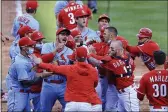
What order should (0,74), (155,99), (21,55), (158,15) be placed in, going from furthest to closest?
(158,15) < (0,74) < (21,55) < (155,99)

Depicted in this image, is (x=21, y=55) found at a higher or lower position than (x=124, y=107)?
higher

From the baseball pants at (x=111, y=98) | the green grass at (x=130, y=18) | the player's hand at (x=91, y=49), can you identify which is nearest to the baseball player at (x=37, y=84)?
the player's hand at (x=91, y=49)

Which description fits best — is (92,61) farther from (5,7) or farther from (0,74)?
(5,7)

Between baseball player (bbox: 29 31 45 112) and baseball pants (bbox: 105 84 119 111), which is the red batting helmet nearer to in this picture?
baseball pants (bbox: 105 84 119 111)

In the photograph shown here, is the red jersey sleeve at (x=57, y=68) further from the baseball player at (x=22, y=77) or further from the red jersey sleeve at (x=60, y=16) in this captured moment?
the red jersey sleeve at (x=60, y=16)

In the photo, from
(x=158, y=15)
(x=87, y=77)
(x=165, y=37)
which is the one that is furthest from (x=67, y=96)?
(x=158, y=15)

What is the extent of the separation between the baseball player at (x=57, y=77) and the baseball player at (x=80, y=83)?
84cm

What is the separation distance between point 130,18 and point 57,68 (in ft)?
35.3

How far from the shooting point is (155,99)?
9.69 metres

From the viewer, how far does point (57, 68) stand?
9.88 meters

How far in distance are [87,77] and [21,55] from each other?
4.46 ft

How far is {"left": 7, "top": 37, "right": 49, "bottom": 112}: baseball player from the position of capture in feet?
34.2

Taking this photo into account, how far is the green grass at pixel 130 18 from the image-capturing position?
18.6 m

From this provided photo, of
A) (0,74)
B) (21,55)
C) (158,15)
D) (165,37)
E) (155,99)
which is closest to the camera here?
(155,99)
